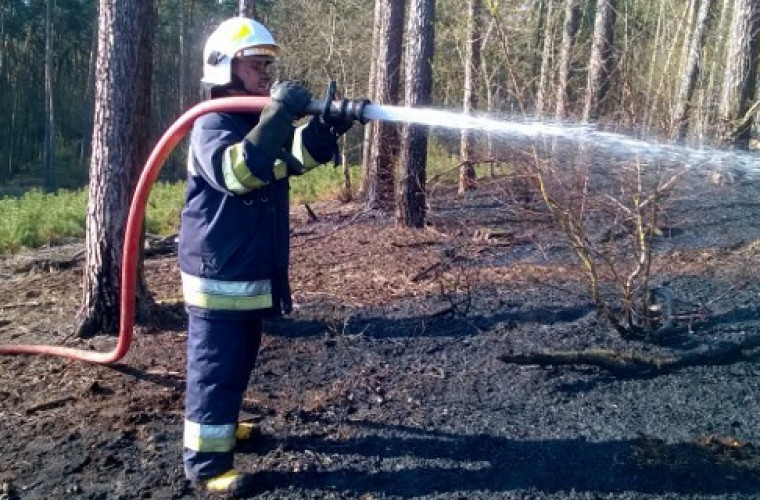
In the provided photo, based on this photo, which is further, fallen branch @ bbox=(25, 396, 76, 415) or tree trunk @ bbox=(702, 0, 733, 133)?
tree trunk @ bbox=(702, 0, 733, 133)

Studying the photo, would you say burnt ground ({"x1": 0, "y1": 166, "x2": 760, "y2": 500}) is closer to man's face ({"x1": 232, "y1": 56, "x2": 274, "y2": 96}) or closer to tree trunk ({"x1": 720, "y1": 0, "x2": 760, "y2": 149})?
man's face ({"x1": 232, "y1": 56, "x2": 274, "y2": 96})

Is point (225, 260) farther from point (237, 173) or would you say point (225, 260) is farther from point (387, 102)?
point (387, 102)

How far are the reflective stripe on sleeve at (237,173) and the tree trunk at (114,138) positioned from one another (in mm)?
2521

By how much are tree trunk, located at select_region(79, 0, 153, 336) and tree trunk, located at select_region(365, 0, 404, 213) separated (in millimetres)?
6427

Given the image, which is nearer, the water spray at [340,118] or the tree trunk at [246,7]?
the water spray at [340,118]

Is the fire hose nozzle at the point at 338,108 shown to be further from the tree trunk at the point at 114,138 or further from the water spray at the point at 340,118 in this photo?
the tree trunk at the point at 114,138

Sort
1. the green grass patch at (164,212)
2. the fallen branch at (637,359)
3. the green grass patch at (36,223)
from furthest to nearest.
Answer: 1. the green grass patch at (164,212)
2. the green grass patch at (36,223)
3. the fallen branch at (637,359)

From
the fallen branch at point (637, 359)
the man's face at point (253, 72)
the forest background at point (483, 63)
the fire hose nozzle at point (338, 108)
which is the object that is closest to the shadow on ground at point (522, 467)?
the fallen branch at point (637, 359)

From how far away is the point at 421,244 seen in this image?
30.4 ft

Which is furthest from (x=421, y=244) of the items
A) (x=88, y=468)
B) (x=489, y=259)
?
(x=88, y=468)

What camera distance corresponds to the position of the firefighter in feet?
11.2

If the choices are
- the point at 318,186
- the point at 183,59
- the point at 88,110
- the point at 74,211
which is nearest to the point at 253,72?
the point at 74,211

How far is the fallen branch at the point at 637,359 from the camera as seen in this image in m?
4.56

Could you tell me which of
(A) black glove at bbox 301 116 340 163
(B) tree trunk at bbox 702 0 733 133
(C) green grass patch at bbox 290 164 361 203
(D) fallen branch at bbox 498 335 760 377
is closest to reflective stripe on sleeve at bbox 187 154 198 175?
(A) black glove at bbox 301 116 340 163
